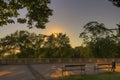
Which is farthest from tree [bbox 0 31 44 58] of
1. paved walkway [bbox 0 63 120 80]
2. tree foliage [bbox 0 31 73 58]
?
paved walkway [bbox 0 63 120 80]

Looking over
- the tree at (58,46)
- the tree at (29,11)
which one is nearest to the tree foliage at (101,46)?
the tree at (58,46)

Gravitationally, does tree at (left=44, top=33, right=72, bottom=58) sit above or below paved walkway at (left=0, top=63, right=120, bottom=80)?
above

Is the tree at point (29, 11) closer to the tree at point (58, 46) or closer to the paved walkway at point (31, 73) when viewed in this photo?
the paved walkway at point (31, 73)

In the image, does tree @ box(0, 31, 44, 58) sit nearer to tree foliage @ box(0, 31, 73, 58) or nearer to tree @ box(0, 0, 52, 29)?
tree foliage @ box(0, 31, 73, 58)

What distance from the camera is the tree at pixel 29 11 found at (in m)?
19.5

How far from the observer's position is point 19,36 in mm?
81250

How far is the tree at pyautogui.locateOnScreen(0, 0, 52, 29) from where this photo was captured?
766 inches

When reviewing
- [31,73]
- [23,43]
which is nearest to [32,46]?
[23,43]

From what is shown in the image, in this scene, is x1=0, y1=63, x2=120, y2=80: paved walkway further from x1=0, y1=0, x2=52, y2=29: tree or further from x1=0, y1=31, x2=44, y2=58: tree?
x1=0, y1=31, x2=44, y2=58: tree

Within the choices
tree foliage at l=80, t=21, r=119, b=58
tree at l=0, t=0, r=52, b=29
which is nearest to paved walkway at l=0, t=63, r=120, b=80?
tree at l=0, t=0, r=52, b=29

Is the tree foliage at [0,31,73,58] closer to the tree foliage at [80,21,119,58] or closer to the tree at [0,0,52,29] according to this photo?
the tree foliage at [80,21,119,58]

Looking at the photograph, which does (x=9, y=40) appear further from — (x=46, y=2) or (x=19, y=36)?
(x=46, y=2)

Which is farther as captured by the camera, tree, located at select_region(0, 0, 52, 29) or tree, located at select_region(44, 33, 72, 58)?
tree, located at select_region(44, 33, 72, 58)

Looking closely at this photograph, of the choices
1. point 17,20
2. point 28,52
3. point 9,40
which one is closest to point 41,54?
point 28,52
